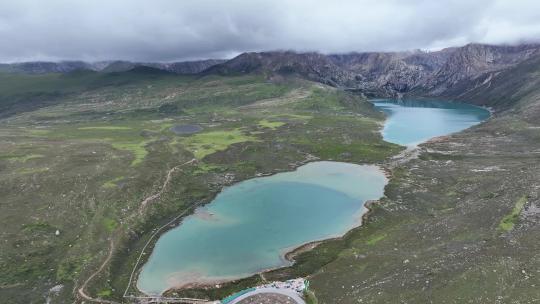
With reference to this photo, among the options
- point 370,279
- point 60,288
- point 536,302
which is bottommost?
point 60,288

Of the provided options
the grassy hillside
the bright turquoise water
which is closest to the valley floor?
the grassy hillside

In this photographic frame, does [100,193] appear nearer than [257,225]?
No

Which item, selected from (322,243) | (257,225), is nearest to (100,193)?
(257,225)

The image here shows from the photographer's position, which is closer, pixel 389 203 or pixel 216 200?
pixel 389 203

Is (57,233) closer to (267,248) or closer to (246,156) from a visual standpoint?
(267,248)

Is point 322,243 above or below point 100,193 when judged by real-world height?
below

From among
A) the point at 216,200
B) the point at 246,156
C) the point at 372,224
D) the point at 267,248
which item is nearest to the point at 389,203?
the point at 372,224

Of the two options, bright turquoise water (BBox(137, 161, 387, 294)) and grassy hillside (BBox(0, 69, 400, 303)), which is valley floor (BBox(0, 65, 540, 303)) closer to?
grassy hillside (BBox(0, 69, 400, 303))

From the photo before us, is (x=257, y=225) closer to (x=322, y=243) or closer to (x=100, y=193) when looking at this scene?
(x=322, y=243)
